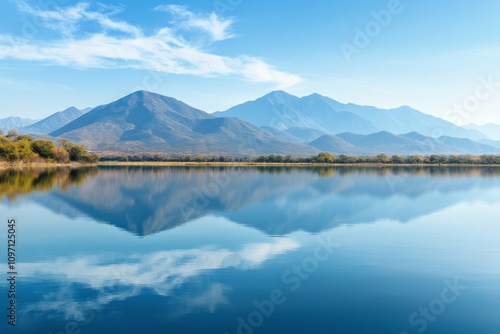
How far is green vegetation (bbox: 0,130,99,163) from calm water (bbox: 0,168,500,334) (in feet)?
225

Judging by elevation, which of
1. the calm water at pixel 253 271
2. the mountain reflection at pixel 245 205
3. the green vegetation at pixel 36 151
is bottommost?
the mountain reflection at pixel 245 205

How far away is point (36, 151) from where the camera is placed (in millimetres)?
102125

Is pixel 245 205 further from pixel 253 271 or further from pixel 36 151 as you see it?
pixel 36 151

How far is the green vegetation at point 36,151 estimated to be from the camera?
3504 inches

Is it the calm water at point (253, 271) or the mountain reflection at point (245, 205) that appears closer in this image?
the calm water at point (253, 271)

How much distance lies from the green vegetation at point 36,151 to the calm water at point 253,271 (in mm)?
68444

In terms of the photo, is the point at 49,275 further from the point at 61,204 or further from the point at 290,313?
the point at 61,204

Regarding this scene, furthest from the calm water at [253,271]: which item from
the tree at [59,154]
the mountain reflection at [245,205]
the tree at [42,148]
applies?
the tree at [59,154]

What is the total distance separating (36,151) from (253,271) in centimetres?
10245

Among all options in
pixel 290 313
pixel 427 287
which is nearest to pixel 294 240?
pixel 427 287
